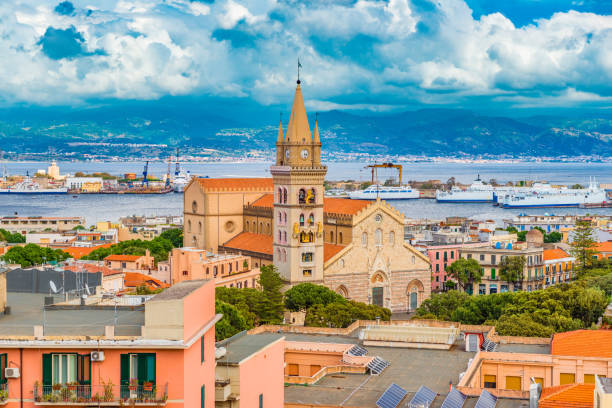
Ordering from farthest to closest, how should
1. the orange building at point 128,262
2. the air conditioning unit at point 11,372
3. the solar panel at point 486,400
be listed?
the orange building at point 128,262
the solar panel at point 486,400
the air conditioning unit at point 11,372

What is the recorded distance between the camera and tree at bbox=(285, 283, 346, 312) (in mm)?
53000

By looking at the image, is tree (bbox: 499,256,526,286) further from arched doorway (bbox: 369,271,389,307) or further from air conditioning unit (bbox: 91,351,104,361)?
air conditioning unit (bbox: 91,351,104,361)

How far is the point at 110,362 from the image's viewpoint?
1504cm

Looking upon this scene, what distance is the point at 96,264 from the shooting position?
196 feet

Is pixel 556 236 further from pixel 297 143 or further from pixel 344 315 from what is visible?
pixel 344 315

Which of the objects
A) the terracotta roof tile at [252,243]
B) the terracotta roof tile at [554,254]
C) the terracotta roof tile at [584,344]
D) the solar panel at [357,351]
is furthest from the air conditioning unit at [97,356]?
the terracotta roof tile at [554,254]

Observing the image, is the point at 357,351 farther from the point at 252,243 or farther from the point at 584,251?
the point at 584,251

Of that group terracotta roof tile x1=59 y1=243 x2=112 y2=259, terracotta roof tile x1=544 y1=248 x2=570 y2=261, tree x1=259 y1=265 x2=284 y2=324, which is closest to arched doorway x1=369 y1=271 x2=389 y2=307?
tree x1=259 y1=265 x2=284 y2=324

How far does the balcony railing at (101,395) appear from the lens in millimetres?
14898

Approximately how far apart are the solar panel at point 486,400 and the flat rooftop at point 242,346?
5.27 metres

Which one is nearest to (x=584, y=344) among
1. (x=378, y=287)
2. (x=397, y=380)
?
(x=397, y=380)

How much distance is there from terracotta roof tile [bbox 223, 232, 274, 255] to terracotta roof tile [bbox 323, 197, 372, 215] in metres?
4.37

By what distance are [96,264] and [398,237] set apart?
18.7 meters

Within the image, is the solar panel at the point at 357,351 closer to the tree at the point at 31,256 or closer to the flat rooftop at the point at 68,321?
the flat rooftop at the point at 68,321
